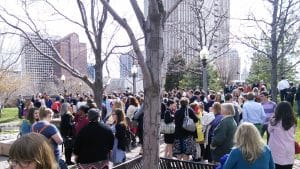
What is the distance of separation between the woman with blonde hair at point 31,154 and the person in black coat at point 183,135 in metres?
6.90

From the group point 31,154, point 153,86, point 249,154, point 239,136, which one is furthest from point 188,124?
point 31,154

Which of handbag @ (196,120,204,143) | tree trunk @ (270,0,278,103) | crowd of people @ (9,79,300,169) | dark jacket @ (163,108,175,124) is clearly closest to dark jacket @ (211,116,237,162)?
crowd of people @ (9,79,300,169)

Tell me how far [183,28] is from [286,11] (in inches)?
359

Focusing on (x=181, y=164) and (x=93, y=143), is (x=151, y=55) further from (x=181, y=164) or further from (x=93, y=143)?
(x=181, y=164)

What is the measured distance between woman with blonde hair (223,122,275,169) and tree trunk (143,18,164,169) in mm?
921

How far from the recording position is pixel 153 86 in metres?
4.11

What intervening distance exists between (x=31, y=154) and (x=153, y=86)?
2020 millimetres

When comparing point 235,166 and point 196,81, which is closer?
point 235,166

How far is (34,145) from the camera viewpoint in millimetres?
2289

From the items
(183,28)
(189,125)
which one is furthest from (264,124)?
(183,28)

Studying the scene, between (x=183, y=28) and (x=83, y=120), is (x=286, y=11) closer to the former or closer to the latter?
(x=183, y=28)

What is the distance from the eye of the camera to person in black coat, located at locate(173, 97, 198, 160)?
9.11m

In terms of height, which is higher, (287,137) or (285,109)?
(285,109)

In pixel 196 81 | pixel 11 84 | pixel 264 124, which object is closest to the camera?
pixel 264 124
